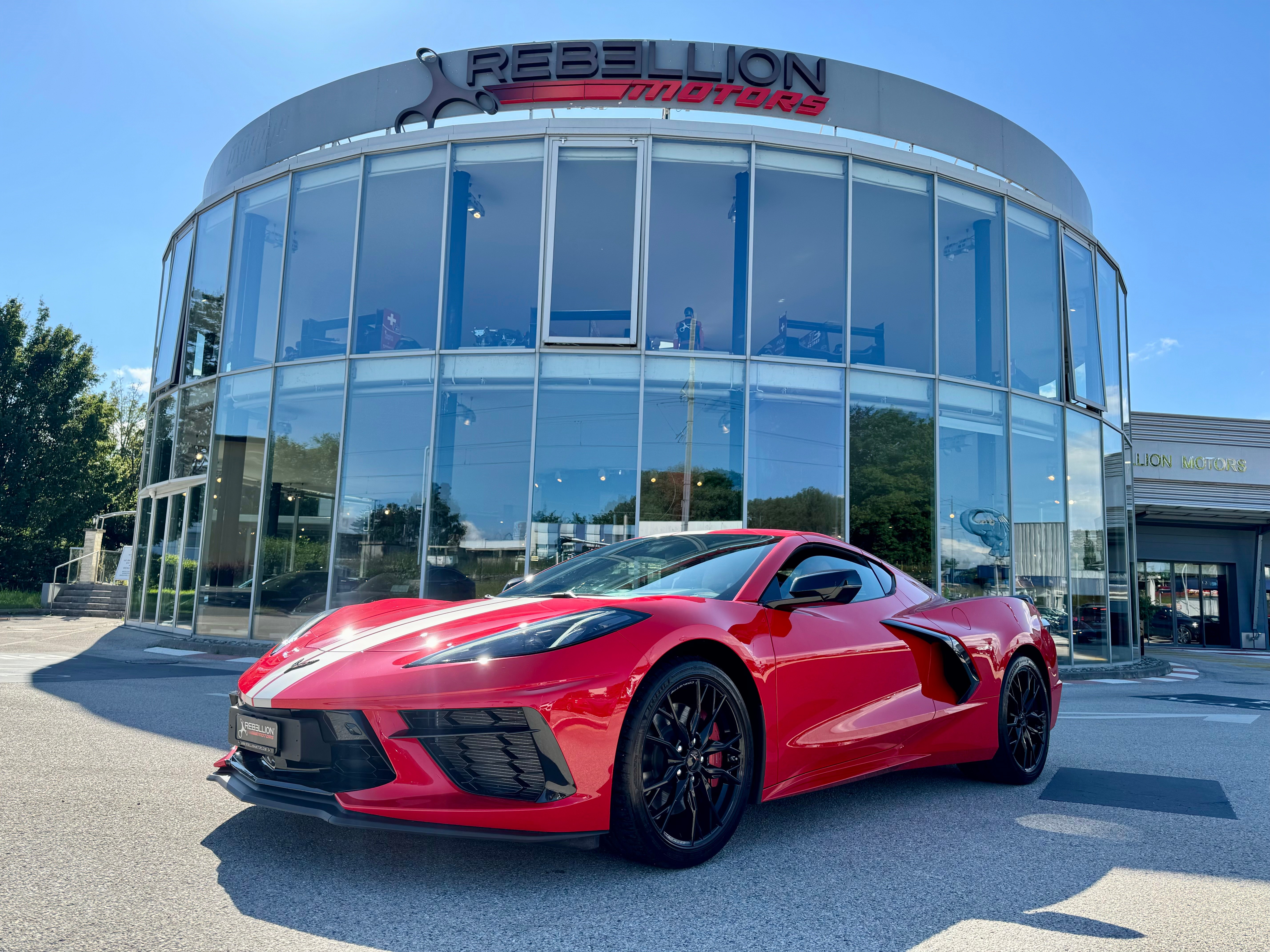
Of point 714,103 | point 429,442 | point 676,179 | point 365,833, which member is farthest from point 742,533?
point 714,103

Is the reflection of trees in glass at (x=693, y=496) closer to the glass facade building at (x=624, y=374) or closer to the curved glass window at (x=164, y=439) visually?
Result: the glass facade building at (x=624, y=374)

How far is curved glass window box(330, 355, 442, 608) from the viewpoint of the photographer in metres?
11.9

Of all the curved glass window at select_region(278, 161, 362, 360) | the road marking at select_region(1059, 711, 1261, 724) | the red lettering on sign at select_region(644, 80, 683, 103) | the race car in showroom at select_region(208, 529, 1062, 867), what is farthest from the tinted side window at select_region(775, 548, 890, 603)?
the red lettering on sign at select_region(644, 80, 683, 103)

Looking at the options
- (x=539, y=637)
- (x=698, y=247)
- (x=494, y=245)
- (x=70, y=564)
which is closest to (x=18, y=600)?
(x=70, y=564)

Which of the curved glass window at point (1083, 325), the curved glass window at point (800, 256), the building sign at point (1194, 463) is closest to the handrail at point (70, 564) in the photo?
the curved glass window at point (800, 256)

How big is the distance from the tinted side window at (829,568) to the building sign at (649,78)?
10.3 meters

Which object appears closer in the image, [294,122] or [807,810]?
[807,810]

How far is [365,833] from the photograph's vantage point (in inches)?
127

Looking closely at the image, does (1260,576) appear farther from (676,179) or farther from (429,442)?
(429,442)

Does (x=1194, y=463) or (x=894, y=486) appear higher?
(x=1194, y=463)

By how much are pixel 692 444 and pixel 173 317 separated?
10.5 metres

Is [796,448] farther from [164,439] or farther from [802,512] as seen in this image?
[164,439]

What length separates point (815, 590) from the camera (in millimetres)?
3500

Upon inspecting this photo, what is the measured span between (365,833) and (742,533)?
6.68 ft
